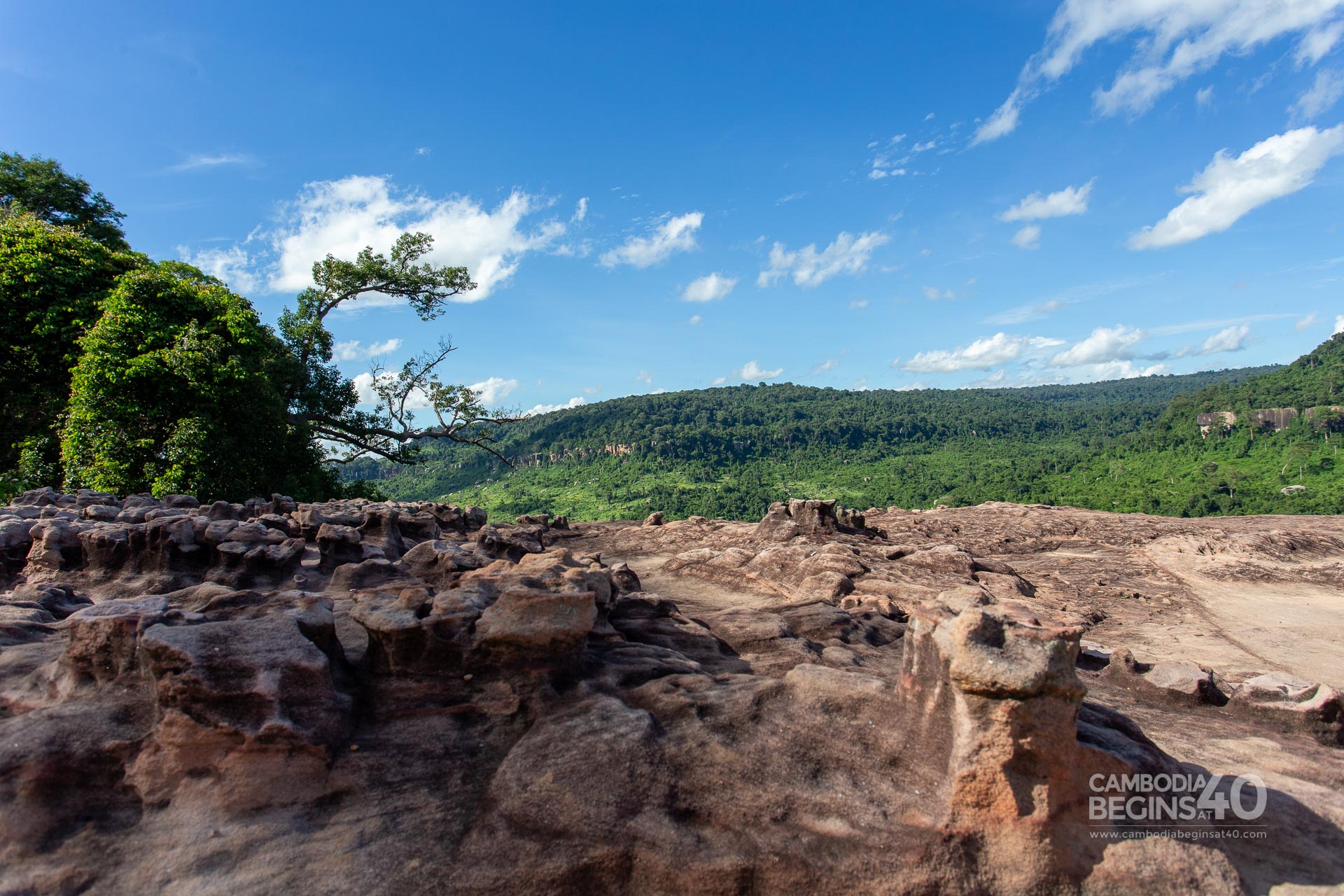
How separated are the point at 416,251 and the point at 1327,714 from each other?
3571 cm

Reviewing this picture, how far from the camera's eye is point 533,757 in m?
6.11

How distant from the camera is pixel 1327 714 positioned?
8695 millimetres

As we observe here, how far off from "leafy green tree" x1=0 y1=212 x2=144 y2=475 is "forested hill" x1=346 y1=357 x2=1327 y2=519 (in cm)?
4555

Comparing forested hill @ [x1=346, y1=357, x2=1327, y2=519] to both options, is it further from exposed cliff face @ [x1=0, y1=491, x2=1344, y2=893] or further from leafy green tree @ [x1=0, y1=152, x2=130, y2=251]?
exposed cliff face @ [x1=0, y1=491, x2=1344, y2=893]

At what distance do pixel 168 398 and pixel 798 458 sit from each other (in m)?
119

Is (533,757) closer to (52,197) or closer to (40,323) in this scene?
(40,323)

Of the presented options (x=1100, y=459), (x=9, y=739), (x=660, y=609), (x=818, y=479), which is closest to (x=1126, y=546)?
(x=660, y=609)

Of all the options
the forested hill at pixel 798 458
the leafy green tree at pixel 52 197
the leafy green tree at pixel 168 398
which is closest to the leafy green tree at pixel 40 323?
the leafy green tree at pixel 168 398

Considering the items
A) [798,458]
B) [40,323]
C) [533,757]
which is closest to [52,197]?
[40,323]

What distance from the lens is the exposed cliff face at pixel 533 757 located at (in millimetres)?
5086

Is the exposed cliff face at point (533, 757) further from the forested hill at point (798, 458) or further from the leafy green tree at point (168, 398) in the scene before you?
the forested hill at point (798, 458)

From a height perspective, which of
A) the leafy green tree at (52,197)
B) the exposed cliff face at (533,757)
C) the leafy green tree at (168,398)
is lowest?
the exposed cliff face at (533,757)

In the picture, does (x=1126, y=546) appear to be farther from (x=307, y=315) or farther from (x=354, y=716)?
(x=307, y=315)

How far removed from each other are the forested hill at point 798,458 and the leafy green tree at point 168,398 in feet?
150
